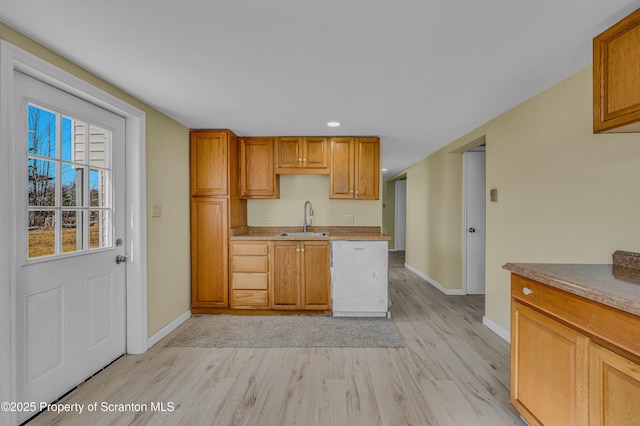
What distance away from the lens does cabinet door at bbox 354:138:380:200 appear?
3805 mm

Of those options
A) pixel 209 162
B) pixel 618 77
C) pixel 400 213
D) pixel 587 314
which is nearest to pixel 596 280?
pixel 587 314

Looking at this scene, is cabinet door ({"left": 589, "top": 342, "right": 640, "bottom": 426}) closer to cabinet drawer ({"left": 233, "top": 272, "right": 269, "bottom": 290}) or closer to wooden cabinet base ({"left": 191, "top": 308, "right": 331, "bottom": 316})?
wooden cabinet base ({"left": 191, "top": 308, "right": 331, "bottom": 316})

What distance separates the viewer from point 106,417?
1.82m

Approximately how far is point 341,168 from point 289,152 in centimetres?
70

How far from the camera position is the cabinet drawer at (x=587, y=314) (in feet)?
3.54

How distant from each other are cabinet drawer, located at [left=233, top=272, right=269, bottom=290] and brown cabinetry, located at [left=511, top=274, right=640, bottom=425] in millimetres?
2549

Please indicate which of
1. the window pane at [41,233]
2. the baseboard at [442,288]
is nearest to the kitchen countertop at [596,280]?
the baseboard at [442,288]

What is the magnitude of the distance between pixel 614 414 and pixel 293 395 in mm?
1671

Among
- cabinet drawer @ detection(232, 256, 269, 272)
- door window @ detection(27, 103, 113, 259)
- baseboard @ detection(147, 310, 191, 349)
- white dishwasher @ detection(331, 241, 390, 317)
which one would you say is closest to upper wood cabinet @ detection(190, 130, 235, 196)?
cabinet drawer @ detection(232, 256, 269, 272)

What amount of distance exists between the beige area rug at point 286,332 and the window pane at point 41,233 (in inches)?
56.1

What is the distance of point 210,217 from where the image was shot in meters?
3.54

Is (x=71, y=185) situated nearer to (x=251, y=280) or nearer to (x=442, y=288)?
(x=251, y=280)

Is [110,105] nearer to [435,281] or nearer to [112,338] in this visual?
[112,338]

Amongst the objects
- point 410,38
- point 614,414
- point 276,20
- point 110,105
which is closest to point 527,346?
point 614,414
